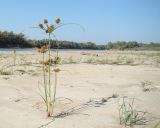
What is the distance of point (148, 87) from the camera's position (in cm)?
576

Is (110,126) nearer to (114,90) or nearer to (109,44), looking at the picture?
(114,90)

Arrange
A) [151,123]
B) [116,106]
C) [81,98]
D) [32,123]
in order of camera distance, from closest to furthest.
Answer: [32,123]
[151,123]
[116,106]
[81,98]

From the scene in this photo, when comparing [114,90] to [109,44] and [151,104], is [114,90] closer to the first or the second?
[151,104]

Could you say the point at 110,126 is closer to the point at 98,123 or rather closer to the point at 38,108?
the point at 98,123

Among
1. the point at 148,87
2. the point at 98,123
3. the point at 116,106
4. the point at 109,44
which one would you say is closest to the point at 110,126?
the point at 98,123

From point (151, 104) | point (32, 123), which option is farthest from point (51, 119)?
point (151, 104)

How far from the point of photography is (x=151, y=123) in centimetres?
357

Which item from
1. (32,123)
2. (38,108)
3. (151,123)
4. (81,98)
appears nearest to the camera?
(32,123)

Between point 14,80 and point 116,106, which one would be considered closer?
point 116,106

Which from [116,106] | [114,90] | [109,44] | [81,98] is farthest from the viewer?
[109,44]

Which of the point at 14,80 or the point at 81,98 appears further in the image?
the point at 14,80

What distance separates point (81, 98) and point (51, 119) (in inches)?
47.3

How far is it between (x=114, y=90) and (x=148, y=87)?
759 millimetres

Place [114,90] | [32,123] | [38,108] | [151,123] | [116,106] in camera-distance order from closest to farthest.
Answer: [32,123] → [151,123] → [38,108] → [116,106] → [114,90]
